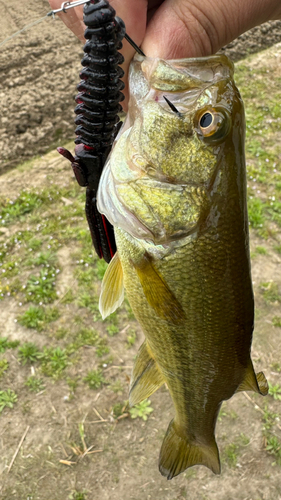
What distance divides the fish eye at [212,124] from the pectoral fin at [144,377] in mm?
1028

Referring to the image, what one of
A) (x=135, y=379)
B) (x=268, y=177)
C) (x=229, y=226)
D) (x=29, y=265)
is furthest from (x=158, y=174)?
(x=268, y=177)

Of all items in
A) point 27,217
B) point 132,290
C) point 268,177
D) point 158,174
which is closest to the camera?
point 158,174

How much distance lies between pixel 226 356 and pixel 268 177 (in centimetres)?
409

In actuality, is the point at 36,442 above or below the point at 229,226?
below

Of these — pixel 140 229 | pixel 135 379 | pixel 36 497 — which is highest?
pixel 140 229

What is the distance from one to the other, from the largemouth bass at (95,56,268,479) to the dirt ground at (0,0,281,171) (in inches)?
170

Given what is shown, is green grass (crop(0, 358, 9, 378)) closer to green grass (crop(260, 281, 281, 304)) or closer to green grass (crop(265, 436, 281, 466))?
green grass (crop(265, 436, 281, 466))

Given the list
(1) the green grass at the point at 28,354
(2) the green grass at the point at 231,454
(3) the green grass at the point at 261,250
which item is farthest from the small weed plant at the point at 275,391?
(1) the green grass at the point at 28,354

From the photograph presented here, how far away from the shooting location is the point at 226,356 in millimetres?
1713

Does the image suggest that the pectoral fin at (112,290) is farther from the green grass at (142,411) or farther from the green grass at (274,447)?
the green grass at (274,447)

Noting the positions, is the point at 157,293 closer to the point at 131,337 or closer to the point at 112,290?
the point at 112,290

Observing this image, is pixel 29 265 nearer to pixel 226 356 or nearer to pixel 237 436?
pixel 237 436

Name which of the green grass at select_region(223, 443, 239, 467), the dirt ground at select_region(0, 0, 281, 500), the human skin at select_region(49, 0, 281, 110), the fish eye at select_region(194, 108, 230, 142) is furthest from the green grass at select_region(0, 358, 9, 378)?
the fish eye at select_region(194, 108, 230, 142)

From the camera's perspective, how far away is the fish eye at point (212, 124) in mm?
1356
